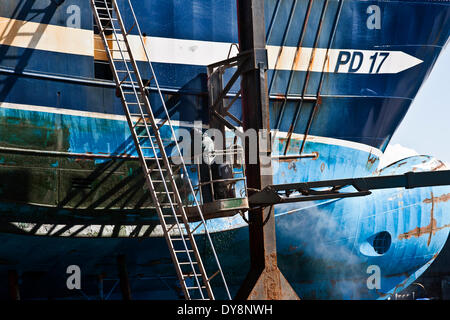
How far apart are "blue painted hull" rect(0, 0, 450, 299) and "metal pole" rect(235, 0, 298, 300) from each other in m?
2.06

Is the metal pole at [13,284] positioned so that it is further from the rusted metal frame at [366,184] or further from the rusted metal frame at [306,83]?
the rusted metal frame at [306,83]

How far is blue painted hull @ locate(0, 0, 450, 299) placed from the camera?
10.4 meters

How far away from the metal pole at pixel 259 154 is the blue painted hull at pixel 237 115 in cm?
206

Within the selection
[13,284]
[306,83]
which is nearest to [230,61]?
[306,83]

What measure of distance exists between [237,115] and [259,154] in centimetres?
264

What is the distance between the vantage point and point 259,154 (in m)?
9.41

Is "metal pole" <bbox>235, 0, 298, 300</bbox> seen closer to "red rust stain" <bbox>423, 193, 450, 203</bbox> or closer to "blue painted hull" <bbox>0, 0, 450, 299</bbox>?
"blue painted hull" <bbox>0, 0, 450, 299</bbox>

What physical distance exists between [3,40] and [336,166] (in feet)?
22.8

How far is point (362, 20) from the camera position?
42.7 ft

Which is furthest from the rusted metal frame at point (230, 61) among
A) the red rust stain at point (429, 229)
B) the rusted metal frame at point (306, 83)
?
the red rust stain at point (429, 229)

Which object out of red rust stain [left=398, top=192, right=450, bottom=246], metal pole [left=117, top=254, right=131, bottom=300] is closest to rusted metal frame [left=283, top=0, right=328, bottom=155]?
metal pole [left=117, top=254, right=131, bottom=300]
